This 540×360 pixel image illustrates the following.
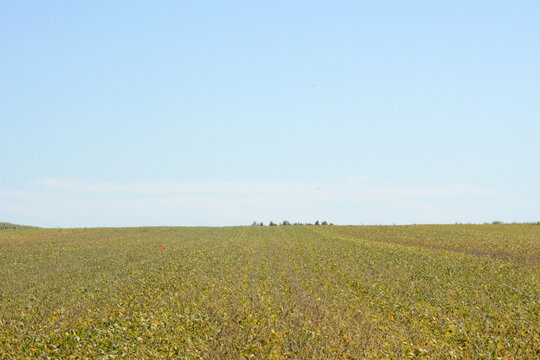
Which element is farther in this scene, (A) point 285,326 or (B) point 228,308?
(B) point 228,308

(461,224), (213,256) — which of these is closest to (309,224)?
(461,224)

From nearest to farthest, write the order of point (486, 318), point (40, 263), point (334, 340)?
point (334, 340) → point (486, 318) → point (40, 263)

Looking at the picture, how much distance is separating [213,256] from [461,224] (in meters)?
60.2

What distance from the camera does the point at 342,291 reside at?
64.6 ft

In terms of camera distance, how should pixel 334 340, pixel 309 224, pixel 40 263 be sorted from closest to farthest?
pixel 334 340, pixel 40 263, pixel 309 224

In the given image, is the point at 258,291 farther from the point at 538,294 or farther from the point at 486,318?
the point at 538,294

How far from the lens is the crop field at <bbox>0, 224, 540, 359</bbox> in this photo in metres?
12.3

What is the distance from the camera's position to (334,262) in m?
29.7

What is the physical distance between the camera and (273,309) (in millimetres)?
15914

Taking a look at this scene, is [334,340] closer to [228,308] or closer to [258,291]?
[228,308]

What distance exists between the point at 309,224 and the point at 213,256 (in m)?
60.0

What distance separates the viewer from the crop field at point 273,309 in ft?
40.3

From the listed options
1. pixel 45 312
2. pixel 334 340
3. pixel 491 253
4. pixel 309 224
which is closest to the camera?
pixel 334 340

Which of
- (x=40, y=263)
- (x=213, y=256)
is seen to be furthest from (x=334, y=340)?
(x=40, y=263)
